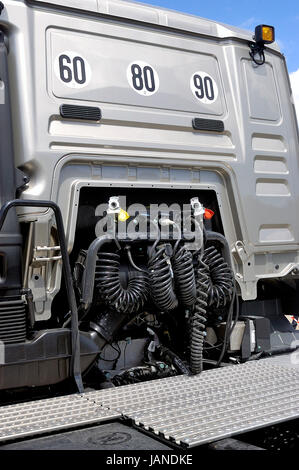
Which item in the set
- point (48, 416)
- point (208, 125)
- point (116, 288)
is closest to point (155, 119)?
point (208, 125)

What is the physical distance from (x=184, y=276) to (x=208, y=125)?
121 cm

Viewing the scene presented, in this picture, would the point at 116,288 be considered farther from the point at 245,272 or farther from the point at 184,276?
the point at 245,272

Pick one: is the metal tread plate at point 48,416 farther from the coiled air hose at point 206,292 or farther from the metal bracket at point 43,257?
the coiled air hose at point 206,292

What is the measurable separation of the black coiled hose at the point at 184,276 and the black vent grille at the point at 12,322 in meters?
1.08

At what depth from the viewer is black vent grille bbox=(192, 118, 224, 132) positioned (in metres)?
4.11

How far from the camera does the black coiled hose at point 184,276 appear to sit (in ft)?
12.2

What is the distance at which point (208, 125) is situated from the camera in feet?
13.7

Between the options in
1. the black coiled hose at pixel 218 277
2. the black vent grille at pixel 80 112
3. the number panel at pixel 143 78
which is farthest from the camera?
the black coiled hose at pixel 218 277

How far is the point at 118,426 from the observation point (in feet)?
8.89

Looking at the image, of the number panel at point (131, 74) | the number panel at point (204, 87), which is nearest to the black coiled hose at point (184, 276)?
the number panel at point (131, 74)
